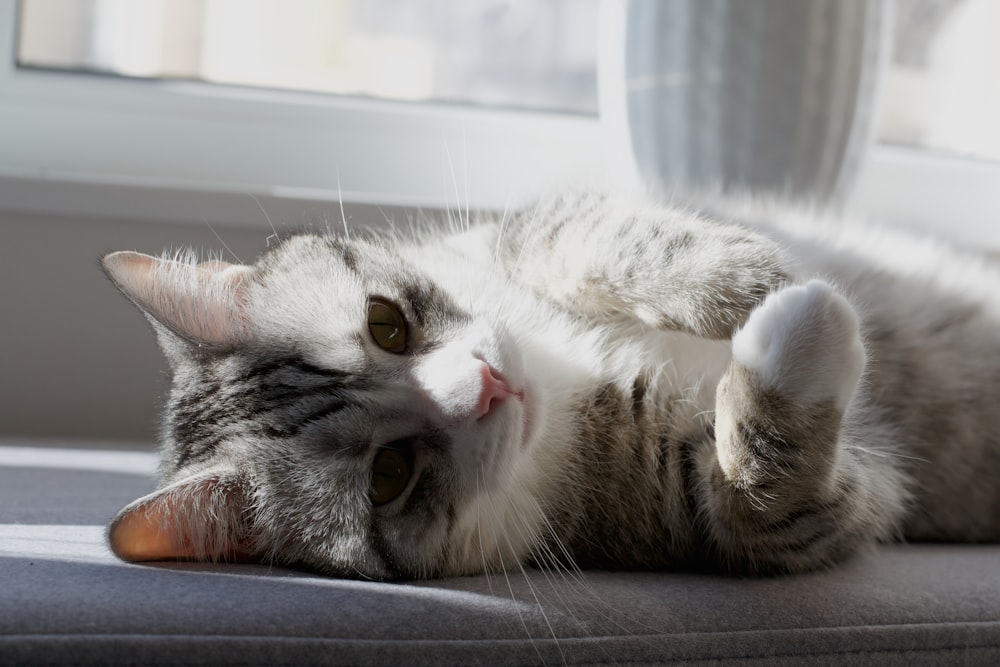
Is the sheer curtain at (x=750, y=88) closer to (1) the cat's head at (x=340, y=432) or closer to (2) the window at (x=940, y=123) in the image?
(2) the window at (x=940, y=123)

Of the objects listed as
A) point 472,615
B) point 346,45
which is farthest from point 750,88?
point 472,615

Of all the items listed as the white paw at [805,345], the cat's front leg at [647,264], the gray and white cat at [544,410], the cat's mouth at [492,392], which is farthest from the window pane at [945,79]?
the cat's mouth at [492,392]

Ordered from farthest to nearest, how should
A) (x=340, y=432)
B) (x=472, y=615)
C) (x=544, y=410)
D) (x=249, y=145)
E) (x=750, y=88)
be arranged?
1. (x=249, y=145)
2. (x=750, y=88)
3. (x=544, y=410)
4. (x=340, y=432)
5. (x=472, y=615)

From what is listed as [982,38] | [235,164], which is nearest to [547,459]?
[235,164]

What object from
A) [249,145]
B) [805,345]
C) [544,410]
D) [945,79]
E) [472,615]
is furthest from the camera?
[945,79]

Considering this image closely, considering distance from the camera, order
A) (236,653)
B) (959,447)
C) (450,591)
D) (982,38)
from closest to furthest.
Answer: (236,653), (450,591), (959,447), (982,38)

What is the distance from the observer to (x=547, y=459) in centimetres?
118

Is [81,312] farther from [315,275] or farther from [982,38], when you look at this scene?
[982,38]

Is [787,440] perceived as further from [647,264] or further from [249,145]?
[249,145]

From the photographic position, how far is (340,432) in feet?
3.40

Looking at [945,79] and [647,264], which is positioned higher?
[945,79]

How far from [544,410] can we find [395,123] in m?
1.38

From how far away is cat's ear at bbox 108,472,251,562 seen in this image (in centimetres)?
94

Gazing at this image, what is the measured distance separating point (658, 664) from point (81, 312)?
160 centimetres
